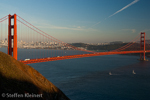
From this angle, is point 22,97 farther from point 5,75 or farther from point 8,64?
point 8,64

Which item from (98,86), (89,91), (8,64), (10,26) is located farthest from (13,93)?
(98,86)

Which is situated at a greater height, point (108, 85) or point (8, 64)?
point (8, 64)

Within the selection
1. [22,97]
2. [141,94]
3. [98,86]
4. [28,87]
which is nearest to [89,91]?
[98,86]

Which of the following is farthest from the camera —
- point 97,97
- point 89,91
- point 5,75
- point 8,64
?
point 89,91

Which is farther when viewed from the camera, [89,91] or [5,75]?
[89,91]

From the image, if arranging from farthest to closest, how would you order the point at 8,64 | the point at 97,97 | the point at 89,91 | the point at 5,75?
the point at 89,91
the point at 97,97
the point at 8,64
the point at 5,75

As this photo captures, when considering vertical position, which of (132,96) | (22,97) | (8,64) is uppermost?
(8,64)

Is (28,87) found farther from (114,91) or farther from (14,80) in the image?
(114,91)

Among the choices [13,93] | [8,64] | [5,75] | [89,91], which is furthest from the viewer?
[89,91]

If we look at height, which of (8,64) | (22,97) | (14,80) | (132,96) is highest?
(8,64)
